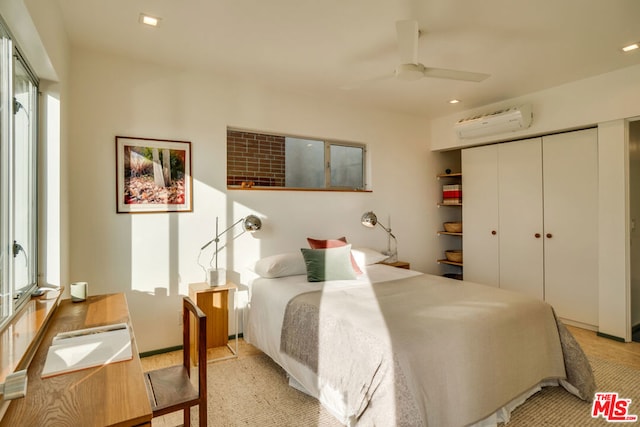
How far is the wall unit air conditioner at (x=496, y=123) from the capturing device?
3825 millimetres

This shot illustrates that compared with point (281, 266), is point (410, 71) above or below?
above

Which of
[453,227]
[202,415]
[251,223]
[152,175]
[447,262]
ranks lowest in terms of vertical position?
[202,415]

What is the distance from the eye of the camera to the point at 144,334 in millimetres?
3021

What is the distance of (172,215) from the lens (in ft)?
→ 10.2

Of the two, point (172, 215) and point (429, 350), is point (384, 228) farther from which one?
point (429, 350)

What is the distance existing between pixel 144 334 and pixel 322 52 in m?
2.76

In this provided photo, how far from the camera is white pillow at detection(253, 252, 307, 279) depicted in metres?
3.15

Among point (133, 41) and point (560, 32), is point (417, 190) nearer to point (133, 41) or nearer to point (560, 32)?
point (560, 32)

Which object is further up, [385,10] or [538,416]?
[385,10]

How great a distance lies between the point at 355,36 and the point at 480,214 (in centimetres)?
296

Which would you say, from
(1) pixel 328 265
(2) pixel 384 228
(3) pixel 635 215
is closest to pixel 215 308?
(1) pixel 328 265

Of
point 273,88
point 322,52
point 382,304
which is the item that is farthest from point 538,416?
point 273,88

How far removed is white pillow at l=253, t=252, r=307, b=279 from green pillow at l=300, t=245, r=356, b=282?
145 mm

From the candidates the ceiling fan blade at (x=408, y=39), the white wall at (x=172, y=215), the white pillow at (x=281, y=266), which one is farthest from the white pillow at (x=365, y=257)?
the ceiling fan blade at (x=408, y=39)
